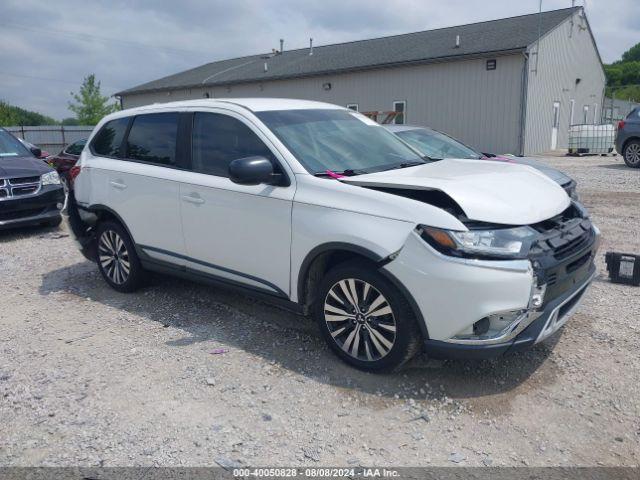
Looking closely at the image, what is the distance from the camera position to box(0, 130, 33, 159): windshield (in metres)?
9.14

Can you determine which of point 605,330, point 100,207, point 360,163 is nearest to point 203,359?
point 360,163

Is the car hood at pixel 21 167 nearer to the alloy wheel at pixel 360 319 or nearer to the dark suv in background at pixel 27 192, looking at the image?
the dark suv in background at pixel 27 192

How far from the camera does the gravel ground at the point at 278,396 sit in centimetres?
298

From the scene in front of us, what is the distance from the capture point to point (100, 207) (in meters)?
5.45

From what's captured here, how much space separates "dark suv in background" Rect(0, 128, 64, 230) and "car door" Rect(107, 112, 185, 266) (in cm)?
374

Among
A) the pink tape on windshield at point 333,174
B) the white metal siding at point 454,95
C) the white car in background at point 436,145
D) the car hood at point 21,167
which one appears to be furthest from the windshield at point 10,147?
the white metal siding at point 454,95

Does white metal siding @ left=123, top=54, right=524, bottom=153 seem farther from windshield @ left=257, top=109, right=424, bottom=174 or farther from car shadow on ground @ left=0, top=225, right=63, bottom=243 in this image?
windshield @ left=257, top=109, right=424, bottom=174

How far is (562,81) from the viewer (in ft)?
80.0

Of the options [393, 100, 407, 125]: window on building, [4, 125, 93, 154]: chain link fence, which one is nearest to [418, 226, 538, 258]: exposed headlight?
[393, 100, 407, 125]: window on building

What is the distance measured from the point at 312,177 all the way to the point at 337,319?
1.00 m

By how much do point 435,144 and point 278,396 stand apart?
18.1 ft

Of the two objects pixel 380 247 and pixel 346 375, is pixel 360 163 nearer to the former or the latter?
pixel 380 247

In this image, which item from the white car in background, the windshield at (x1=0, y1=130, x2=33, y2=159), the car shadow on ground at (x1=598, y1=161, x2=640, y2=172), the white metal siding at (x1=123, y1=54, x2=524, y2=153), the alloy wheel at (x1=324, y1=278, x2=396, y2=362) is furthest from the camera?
the white metal siding at (x1=123, y1=54, x2=524, y2=153)

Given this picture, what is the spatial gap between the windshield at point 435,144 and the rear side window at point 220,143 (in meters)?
3.92
